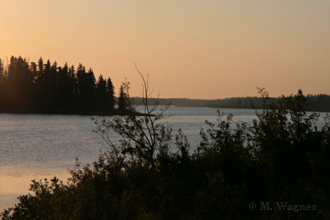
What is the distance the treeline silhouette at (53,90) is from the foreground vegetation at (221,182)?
316 feet

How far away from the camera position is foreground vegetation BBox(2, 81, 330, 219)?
8625 mm

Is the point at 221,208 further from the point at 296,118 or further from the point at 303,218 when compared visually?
the point at 296,118

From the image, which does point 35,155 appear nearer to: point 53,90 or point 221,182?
point 221,182

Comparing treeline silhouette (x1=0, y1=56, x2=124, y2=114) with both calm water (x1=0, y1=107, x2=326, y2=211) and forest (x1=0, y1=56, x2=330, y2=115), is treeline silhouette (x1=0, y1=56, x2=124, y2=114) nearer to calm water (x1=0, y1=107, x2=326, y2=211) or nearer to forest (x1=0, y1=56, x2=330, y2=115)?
forest (x1=0, y1=56, x2=330, y2=115)

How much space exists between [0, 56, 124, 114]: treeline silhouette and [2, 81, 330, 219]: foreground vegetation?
9636cm

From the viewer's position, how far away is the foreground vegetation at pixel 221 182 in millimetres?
8625

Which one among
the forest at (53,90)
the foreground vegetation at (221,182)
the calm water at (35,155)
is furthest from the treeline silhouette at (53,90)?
the foreground vegetation at (221,182)

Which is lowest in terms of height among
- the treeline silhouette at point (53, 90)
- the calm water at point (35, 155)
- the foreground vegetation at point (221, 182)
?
the calm water at point (35, 155)

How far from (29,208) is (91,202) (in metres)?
4.45

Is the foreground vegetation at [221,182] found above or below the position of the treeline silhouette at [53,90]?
below

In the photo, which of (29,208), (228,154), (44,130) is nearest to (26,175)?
(29,208)

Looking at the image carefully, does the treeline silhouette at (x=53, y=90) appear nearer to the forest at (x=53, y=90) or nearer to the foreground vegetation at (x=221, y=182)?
the forest at (x=53, y=90)

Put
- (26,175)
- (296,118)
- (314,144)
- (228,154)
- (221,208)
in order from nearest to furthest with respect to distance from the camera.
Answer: (221,208) → (228,154) → (314,144) → (296,118) → (26,175)

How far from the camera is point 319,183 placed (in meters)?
10.6
